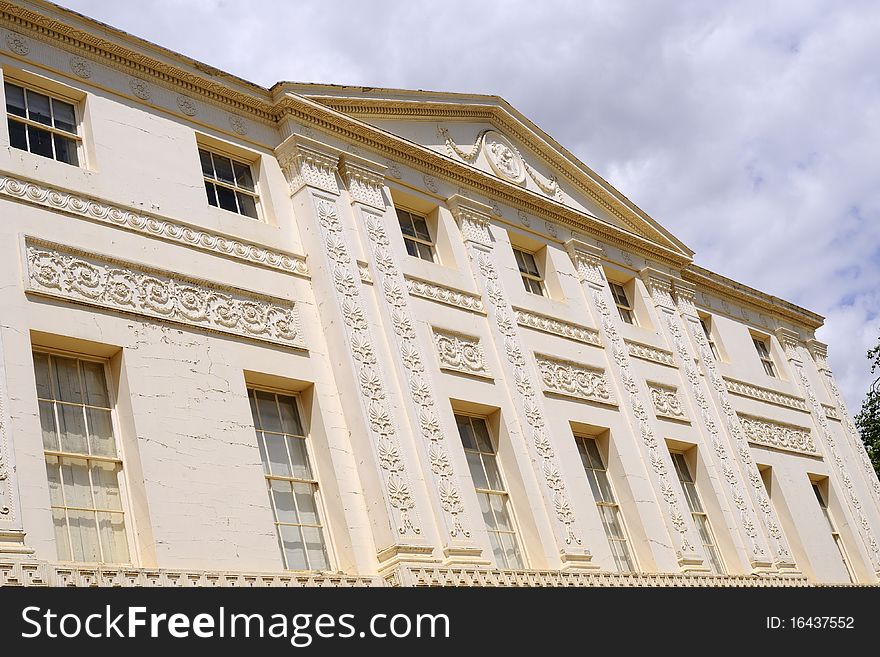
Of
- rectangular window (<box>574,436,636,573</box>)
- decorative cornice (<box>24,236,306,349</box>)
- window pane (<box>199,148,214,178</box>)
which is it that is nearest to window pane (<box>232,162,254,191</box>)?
window pane (<box>199,148,214,178</box>)

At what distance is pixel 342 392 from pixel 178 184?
136 inches

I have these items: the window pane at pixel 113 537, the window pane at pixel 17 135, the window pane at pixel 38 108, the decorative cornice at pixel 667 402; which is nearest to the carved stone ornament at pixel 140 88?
the window pane at pixel 38 108

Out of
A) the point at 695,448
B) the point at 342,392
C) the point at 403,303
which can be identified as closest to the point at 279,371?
the point at 342,392

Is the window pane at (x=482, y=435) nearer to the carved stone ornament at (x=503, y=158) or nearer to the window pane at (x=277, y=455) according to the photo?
the window pane at (x=277, y=455)

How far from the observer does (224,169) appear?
13.8 metres

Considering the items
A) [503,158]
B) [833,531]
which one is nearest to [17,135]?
[503,158]

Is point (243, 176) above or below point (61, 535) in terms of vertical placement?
above

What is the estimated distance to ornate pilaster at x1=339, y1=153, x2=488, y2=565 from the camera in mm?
12148

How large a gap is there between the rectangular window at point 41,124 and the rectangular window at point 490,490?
6.43 meters

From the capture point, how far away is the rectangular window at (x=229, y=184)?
1331 cm

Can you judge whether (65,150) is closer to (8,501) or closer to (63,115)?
(63,115)

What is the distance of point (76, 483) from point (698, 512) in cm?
1135

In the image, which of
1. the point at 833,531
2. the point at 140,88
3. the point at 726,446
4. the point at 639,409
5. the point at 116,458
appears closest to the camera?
the point at 116,458
